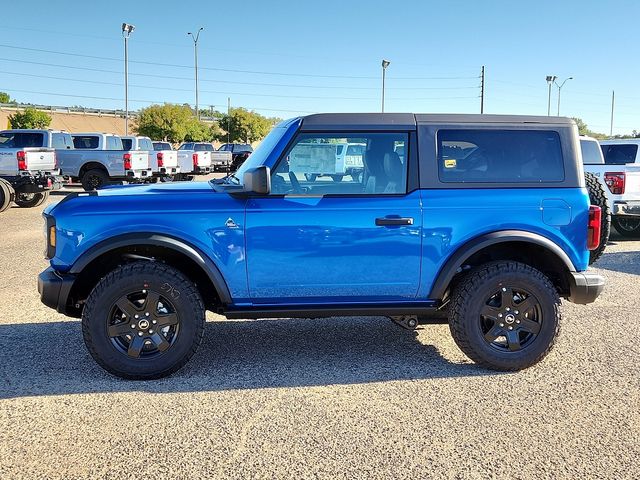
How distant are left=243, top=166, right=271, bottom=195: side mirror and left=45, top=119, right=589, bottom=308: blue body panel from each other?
16 centimetres

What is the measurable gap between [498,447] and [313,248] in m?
1.78

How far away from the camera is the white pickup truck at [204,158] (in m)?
25.8

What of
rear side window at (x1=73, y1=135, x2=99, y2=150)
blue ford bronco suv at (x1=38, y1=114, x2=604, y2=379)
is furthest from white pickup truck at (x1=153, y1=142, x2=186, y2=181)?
blue ford bronco suv at (x1=38, y1=114, x2=604, y2=379)

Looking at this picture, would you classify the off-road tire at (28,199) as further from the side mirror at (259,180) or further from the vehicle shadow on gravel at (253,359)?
the side mirror at (259,180)

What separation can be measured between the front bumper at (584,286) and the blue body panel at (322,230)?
0.54 feet

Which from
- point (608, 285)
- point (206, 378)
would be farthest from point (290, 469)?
point (608, 285)

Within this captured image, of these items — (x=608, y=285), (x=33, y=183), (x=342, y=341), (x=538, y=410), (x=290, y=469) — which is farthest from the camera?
(x=33, y=183)

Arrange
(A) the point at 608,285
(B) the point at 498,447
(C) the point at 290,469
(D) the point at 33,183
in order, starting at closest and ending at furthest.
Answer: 1. (C) the point at 290,469
2. (B) the point at 498,447
3. (A) the point at 608,285
4. (D) the point at 33,183

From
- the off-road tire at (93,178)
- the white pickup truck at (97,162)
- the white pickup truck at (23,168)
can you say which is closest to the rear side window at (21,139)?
the white pickup truck at (23,168)

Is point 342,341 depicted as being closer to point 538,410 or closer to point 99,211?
point 538,410

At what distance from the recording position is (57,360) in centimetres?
474

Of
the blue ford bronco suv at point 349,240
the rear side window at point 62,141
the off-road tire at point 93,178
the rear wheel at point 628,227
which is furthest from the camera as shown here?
the off-road tire at point 93,178

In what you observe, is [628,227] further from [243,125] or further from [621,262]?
[243,125]

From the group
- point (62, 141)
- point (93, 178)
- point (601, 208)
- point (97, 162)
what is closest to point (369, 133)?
point (601, 208)
